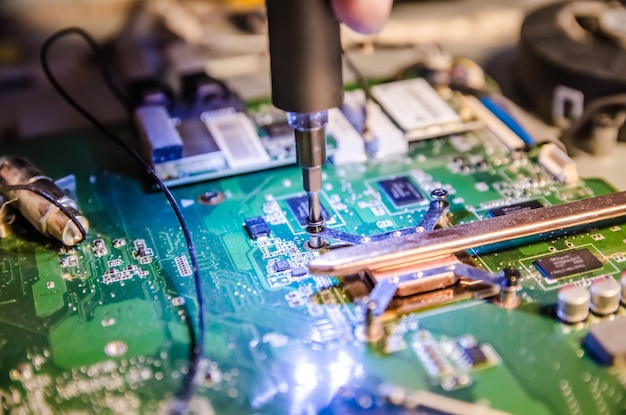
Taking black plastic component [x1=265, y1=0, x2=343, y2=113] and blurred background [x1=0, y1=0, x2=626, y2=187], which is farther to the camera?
blurred background [x1=0, y1=0, x2=626, y2=187]

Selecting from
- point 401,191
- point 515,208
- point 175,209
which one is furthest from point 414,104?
point 175,209

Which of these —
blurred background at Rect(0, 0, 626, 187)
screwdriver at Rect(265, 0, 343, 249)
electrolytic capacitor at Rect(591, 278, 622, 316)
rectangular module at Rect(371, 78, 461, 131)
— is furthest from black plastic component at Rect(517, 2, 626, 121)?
screwdriver at Rect(265, 0, 343, 249)

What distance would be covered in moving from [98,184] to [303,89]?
872 millimetres

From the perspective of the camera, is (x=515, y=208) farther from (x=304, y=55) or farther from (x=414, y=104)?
(x=304, y=55)

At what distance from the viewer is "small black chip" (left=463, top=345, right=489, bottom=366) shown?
4.80ft

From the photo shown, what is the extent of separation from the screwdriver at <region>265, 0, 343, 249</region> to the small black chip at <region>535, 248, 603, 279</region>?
590 millimetres

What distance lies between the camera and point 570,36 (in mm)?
2334

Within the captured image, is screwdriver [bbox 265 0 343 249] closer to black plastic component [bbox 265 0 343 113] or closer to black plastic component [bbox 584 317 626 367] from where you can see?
black plastic component [bbox 265 0 343 113]

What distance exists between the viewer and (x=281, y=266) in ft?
5.64

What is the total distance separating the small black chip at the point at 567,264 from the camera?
5.50 ft

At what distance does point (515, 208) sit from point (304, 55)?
76 cm

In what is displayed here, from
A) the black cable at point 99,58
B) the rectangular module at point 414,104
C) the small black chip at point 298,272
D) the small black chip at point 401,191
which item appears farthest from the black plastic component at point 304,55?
the black cable at point 99,58

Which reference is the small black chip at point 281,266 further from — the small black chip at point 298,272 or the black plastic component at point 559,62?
the black plastic component at point 559,62

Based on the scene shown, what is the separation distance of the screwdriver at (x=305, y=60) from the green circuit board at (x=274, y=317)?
1.28 feet
